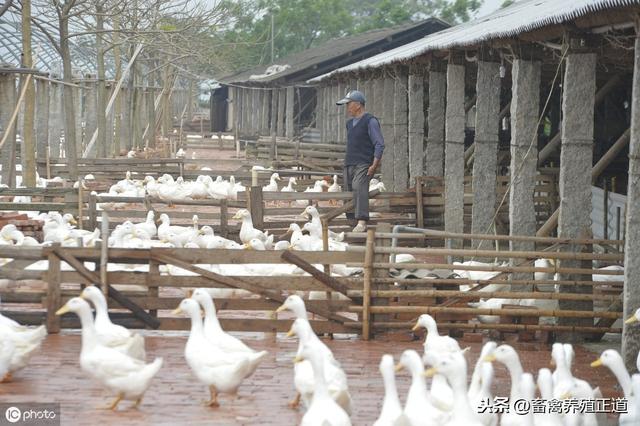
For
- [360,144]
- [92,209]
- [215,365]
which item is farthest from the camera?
[92,209]

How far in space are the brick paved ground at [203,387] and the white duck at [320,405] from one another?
93 cm

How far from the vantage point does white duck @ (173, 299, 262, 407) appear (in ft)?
29.3

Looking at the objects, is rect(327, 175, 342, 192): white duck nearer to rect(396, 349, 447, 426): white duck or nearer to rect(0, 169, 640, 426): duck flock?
rect(0, 169, 640, 426): duck flock

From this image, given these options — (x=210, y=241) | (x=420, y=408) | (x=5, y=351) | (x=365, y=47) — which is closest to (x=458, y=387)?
(x=420, y=408)

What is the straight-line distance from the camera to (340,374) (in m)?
8.48

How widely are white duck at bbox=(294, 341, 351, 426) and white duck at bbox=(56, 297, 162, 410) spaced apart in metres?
1.37

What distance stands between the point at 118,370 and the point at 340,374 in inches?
65.0

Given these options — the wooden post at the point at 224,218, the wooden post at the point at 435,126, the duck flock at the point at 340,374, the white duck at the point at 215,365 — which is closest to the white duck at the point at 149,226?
the wooden post at the point at 224,218

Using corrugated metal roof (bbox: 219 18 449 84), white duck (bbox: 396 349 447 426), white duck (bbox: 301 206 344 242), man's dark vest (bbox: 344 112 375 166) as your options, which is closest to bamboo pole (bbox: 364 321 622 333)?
white duck (bbox: 396 349 447 426)

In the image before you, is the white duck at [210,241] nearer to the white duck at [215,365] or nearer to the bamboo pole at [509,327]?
the bamboo pole at [509,327]

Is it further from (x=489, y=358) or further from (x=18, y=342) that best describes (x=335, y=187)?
(x=489, y=358)

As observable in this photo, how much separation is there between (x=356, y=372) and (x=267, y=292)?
189 cm

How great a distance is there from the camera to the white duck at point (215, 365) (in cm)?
895

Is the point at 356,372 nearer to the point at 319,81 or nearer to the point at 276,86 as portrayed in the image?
the point at 319,81
